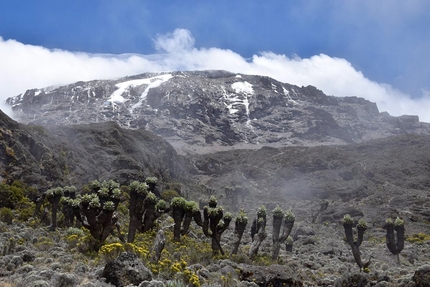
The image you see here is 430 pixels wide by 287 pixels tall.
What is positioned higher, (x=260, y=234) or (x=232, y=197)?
(x=232, y=197)

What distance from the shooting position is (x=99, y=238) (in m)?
17.2

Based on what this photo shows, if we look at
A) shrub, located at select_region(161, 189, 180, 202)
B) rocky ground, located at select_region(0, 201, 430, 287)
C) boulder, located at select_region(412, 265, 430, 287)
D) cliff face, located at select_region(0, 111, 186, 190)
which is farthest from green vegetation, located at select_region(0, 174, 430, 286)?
shrub, located at select_region(161, 189, 180, 202)

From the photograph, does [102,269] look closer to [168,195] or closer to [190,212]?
[190,212]

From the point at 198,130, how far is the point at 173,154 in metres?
116

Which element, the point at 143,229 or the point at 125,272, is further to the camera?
the point at 143,229

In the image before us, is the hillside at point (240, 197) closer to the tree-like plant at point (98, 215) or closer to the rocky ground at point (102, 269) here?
the rocky ground at point (102, 269)

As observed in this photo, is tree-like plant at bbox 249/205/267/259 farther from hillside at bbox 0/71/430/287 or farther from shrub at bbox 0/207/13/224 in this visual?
shrub at bbox 0/207/13/224

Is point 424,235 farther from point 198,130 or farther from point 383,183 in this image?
point 198,130

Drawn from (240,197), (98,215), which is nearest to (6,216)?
(98,215)

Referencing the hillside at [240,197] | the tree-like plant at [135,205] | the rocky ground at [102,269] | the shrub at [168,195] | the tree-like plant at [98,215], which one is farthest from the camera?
the shrub at [168,195]

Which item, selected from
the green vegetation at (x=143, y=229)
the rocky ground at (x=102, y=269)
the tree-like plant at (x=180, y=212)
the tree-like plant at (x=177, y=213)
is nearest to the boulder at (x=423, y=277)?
the rocky ground at (x=102, y=269)

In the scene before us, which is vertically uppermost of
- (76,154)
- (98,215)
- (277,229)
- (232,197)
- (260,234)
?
(76,154)

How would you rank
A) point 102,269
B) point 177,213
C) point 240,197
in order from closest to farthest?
point 102,269, point 177,213, point 240,197


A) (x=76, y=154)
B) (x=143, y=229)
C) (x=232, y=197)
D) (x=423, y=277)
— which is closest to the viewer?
(x=423, y=277)
